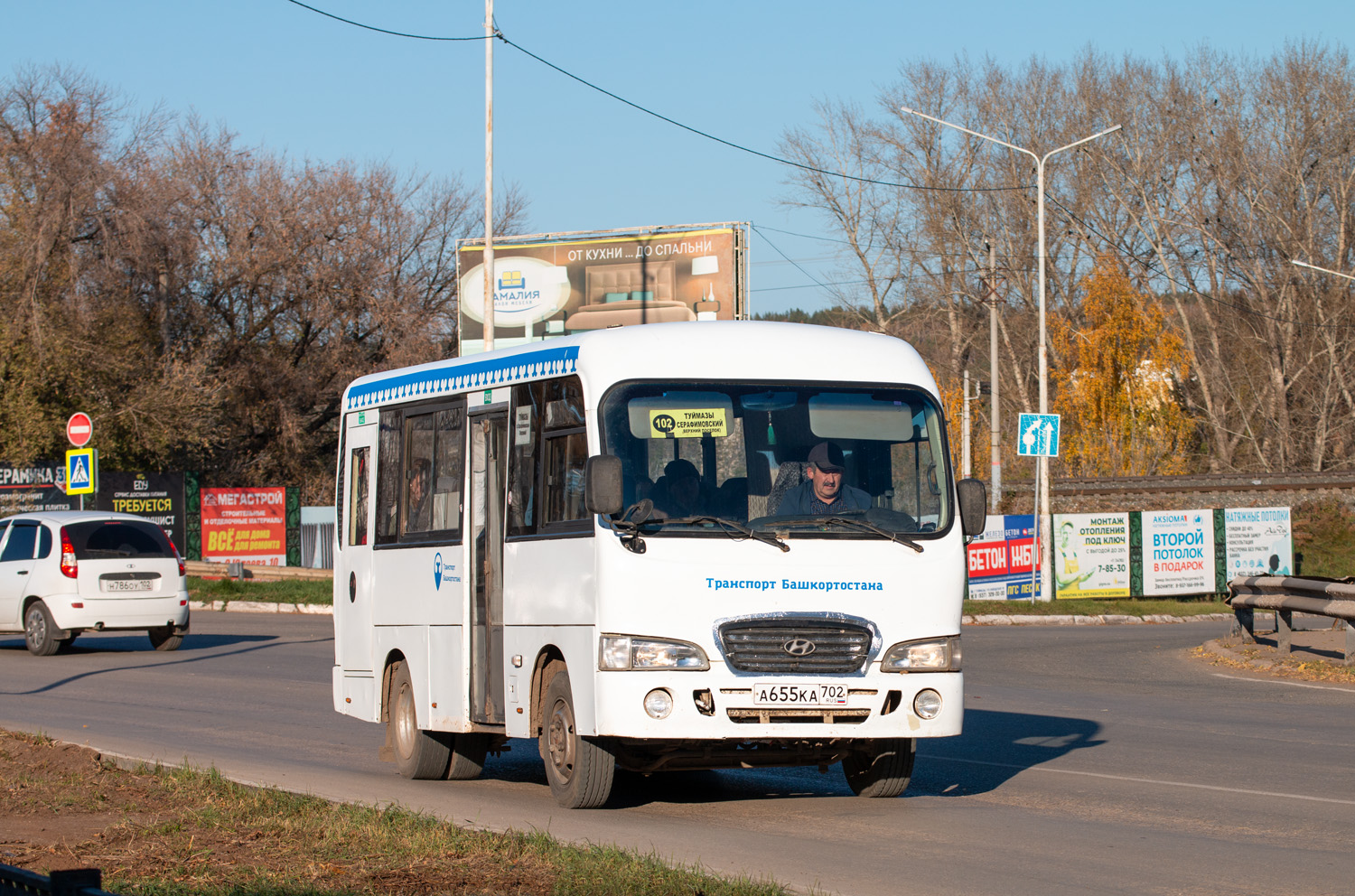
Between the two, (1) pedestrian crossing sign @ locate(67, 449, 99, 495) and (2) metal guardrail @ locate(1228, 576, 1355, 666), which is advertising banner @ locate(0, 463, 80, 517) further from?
(2) metal guardrail @ locate(1228, 576, 1355, 666)

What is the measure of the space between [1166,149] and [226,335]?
3592 cm

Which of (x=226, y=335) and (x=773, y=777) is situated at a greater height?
(x=226, y=335)

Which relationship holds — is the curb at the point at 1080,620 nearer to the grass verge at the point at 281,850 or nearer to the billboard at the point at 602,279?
the billboard at the point at 602,279

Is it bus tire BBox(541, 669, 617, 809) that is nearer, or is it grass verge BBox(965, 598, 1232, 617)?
bus tire BBox(541, 669, 617, 809)

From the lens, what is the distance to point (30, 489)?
36.8 meters

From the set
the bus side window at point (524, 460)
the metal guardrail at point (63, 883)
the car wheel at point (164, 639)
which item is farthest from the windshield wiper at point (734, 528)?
the car wheel at point (164, 639)

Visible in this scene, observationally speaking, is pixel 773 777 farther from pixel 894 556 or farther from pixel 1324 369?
pixel 1324 369

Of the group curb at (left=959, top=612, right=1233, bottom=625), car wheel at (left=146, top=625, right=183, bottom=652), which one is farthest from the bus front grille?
curb at (left=959, top=612, right=1233, bottom=625)

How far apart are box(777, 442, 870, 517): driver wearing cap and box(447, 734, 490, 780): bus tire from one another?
3305 millimetres

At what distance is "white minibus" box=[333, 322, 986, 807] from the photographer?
27.7ft

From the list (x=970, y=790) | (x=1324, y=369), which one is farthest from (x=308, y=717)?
(x=1324, y=369)

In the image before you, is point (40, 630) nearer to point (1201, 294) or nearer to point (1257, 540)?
point (1257, 540)

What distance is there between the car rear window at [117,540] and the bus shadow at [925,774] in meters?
10.3

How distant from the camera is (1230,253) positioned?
59.7 m
